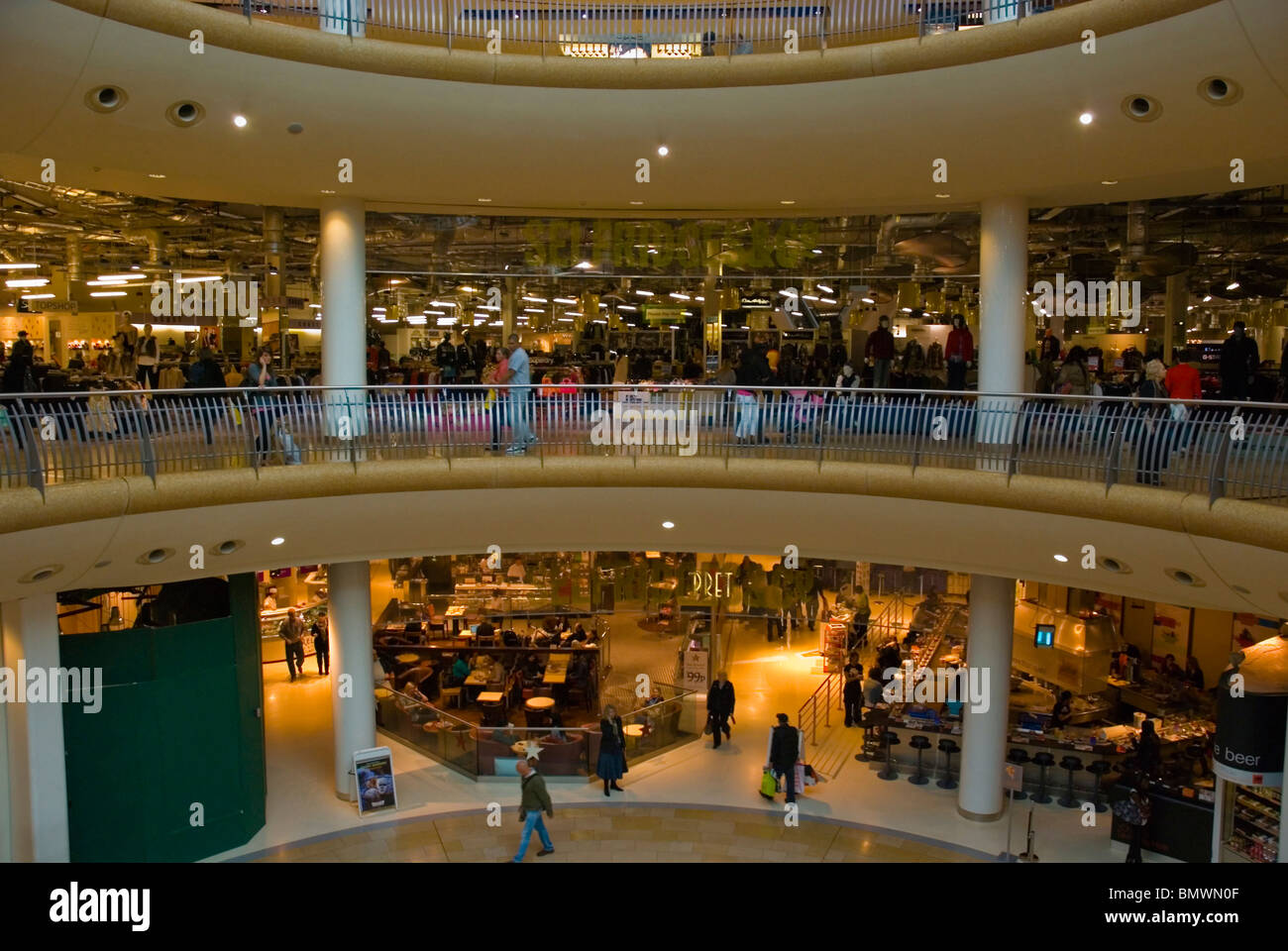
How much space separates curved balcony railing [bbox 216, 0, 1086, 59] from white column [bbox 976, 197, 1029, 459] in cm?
324

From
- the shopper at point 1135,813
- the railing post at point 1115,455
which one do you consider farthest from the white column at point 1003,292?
the shopper at point 1135,813

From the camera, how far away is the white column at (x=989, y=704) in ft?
53.4

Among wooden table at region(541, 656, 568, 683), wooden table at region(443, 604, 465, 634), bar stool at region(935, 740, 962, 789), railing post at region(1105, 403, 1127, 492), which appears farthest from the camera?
Answer: wooden table at region(443, 604, 465, 634)

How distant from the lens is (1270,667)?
1316 centimetres

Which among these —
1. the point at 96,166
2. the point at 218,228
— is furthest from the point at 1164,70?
the point at 218,228

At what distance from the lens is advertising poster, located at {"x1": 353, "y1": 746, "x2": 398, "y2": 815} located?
1633cm

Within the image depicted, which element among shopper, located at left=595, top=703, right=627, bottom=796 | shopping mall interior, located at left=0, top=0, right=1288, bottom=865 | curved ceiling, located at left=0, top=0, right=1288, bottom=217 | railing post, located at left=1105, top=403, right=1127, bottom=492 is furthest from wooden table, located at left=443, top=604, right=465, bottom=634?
railing post, located at left=1105, top=403, right=1127, bottom=492

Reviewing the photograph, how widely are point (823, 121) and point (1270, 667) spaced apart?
8532mm

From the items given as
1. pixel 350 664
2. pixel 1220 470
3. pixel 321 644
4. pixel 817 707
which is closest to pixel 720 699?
pixel 817 707

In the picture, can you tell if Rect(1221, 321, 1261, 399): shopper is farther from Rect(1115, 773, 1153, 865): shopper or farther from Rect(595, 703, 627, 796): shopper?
Rect(595, 703, 627, 796): shopper

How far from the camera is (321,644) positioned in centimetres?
2303

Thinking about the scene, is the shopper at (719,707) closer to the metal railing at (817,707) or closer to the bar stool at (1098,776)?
the metal railing at (817,707)

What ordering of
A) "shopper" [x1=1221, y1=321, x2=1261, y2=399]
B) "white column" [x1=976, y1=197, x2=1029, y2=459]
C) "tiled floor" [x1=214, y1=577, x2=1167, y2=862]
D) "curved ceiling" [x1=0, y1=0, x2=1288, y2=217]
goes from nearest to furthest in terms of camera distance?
"curved ceiling" [x1=0, y1=0, x2=1288, y2=217], "shopper" [x1=1221, y1=321, x2=1261, y2=399], "white column" [x1=976, y1=197, x2=1029, y2=459], "tiled floor" [x1=214, y1=577, x2=1167, y2=862]
